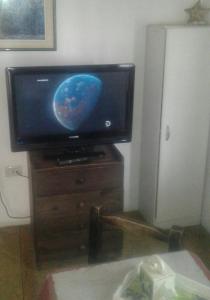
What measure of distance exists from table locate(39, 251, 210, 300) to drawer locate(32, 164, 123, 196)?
107 cm

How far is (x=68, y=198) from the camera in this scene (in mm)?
2445

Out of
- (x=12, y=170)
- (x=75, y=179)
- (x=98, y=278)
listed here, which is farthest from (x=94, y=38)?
(x=98, y=278)

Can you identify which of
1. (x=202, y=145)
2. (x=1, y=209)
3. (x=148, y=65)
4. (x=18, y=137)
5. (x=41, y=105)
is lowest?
(x=1, y=209)

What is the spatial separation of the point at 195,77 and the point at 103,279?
70.8 inches

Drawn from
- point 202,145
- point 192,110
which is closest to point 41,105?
point 192,110

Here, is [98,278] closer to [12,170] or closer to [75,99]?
[75,99]

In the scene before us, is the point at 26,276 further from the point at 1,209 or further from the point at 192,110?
the point at 192,110

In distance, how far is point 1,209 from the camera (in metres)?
2.97

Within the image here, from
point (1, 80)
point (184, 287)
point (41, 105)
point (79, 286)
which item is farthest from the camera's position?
point (1, 80)

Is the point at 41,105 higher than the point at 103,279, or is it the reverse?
the point at 41,105

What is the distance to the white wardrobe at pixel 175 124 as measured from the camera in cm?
257

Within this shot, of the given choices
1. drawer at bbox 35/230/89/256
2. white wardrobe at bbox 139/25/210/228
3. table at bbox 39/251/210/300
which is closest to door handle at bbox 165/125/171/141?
white wardrobe at bbox 139/25/210/228

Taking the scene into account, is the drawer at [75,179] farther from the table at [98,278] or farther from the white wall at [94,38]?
the table at [98,278]

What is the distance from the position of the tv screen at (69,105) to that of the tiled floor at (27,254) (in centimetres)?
81
